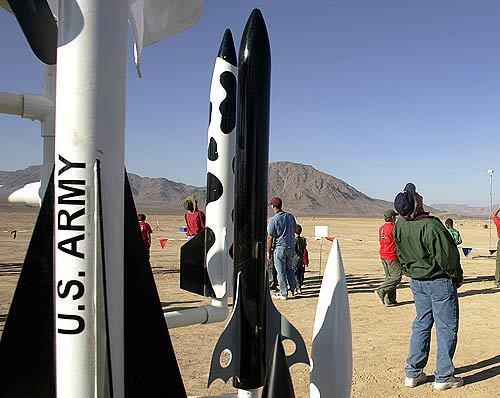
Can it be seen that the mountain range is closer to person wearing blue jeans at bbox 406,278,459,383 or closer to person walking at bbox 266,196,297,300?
person walking at bbox 266,196,297,300

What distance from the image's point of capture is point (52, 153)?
13.3 ft

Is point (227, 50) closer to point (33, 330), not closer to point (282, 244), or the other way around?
point (33, 330)

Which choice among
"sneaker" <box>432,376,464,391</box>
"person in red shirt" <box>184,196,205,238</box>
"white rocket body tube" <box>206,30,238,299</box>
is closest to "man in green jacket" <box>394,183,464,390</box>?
"sneaker" <box>432,376,464,391</box>

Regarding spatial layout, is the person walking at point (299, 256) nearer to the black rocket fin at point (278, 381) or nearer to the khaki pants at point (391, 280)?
the khaki pants at point (391, 280)

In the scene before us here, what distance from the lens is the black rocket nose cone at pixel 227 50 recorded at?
508cm

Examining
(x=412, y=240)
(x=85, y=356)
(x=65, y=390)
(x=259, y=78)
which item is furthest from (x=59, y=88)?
(x=412, y=240)

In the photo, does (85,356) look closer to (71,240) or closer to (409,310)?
(71,240)


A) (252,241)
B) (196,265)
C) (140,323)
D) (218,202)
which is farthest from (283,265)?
(140,323)

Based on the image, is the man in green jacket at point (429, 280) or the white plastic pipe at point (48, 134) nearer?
the white plastic pipe at point (48, 134)

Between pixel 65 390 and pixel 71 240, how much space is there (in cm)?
80

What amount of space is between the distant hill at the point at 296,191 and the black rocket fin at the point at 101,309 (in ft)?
464

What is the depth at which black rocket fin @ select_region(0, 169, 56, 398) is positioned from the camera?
3.19 m

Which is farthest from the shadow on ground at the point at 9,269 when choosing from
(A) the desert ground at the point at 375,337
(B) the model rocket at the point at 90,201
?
(B) the model rocket at the point at 90,201

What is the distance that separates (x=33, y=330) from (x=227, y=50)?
307 centimetres
